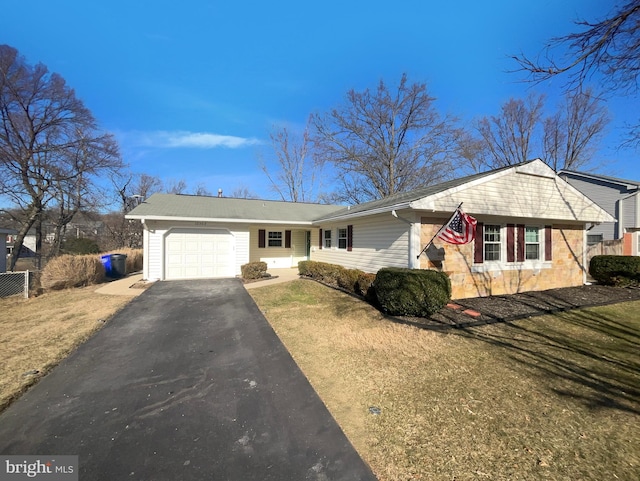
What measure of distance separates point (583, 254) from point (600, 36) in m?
9.86

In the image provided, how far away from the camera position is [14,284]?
884 cm

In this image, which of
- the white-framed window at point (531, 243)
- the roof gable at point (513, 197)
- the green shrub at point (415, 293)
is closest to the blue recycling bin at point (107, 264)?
the roof gable at point (513, 197)

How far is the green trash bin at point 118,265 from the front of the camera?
1362 centimetres

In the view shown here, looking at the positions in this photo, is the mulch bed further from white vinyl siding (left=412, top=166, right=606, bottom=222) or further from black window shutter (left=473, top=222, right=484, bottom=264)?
white vinyl siding (left=412, top=166, right=606, bottom=222)

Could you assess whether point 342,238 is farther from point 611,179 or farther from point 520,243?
point 611,179

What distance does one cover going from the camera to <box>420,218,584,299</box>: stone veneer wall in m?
8.54

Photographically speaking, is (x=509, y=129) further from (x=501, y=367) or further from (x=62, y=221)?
(x=62, y=221)

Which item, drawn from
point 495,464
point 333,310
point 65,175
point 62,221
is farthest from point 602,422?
point 62,221

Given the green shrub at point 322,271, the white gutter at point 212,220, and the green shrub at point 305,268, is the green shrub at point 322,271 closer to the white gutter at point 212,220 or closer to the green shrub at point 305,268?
the green shrub at point 305,268

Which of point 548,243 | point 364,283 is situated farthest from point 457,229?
point 548,243

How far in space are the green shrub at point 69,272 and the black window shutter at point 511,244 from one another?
15131 millimetres

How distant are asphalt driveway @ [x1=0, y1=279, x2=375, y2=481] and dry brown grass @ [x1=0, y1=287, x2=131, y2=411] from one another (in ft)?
0.87

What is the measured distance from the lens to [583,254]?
11398 mm

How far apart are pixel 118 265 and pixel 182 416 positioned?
1348 centimetres
